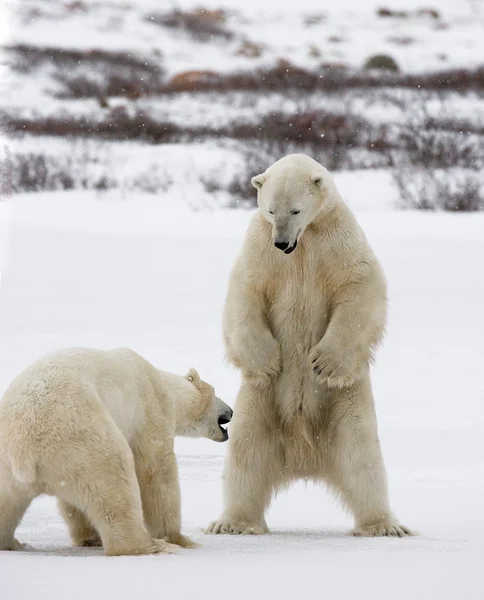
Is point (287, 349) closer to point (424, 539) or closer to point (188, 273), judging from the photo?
point (424, 539)

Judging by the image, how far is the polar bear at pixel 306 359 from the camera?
134 inches

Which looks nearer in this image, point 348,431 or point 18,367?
point 348,431

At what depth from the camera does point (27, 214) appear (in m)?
11.2

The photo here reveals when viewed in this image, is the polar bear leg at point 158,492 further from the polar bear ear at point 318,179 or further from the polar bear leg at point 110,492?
the polar bear ear at point 318,179

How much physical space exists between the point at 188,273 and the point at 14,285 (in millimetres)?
Answer: 1423

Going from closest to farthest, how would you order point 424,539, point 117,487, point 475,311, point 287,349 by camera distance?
1. point 117,487
2. point 424,539
3. point 287,349
4. point 475,311

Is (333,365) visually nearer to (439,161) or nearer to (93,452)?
(93,452)

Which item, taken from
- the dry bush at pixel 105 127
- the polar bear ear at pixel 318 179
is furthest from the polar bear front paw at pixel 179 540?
the dry bush at pixel 105 127

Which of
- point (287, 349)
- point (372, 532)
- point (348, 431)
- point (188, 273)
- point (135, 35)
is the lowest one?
point (372, 532)

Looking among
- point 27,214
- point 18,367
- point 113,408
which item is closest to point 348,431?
point 113,408

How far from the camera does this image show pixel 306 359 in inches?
138

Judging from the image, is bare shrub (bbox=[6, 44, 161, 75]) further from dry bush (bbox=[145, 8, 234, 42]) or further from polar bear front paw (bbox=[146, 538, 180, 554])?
polar bear front paw (bbox=[146, 538, 180, 554])

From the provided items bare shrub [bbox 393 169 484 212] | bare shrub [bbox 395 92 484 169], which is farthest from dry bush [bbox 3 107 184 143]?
bare shrub [bbox 393 169 484 212]

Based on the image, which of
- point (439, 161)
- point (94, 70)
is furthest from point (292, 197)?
point (94, 70)
